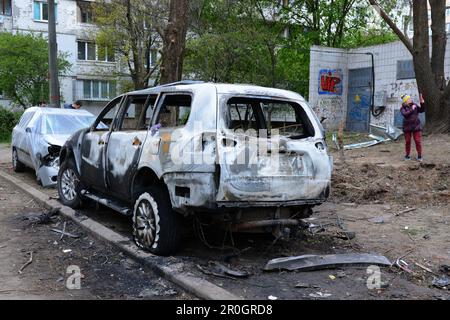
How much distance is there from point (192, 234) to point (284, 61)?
22193 millimetres

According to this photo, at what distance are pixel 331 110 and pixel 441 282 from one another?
1602cm

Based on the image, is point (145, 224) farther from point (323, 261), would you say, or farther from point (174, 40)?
point (174, 40)

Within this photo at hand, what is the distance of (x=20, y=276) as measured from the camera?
4.66 metres

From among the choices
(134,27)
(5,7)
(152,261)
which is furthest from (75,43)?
(152,261)

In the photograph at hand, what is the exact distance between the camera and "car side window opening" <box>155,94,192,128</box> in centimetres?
538

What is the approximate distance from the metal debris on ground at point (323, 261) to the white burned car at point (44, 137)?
19.3 feet

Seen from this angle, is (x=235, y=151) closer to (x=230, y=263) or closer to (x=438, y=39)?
(x=230, y=263)

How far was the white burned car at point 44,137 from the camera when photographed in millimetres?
9219

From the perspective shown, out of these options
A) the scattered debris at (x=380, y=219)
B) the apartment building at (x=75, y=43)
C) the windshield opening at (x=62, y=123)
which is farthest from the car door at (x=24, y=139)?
the apartment building at (x=75, y=43)

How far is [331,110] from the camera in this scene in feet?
65.5

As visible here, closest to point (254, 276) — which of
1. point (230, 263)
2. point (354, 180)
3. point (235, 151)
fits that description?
point (230, 263)

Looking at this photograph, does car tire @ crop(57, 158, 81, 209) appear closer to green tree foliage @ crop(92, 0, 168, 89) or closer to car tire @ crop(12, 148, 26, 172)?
car tire @ crop(12, 148, 26, 172)

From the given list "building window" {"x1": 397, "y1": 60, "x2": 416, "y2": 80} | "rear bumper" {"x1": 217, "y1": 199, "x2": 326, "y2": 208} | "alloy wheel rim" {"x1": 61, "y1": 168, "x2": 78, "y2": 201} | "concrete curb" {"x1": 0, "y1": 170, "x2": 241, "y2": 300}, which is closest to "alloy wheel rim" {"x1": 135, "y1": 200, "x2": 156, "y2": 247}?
"concrete curb" {"x1": 0, "y1": 170, "x2": 241, "y2": 300}
